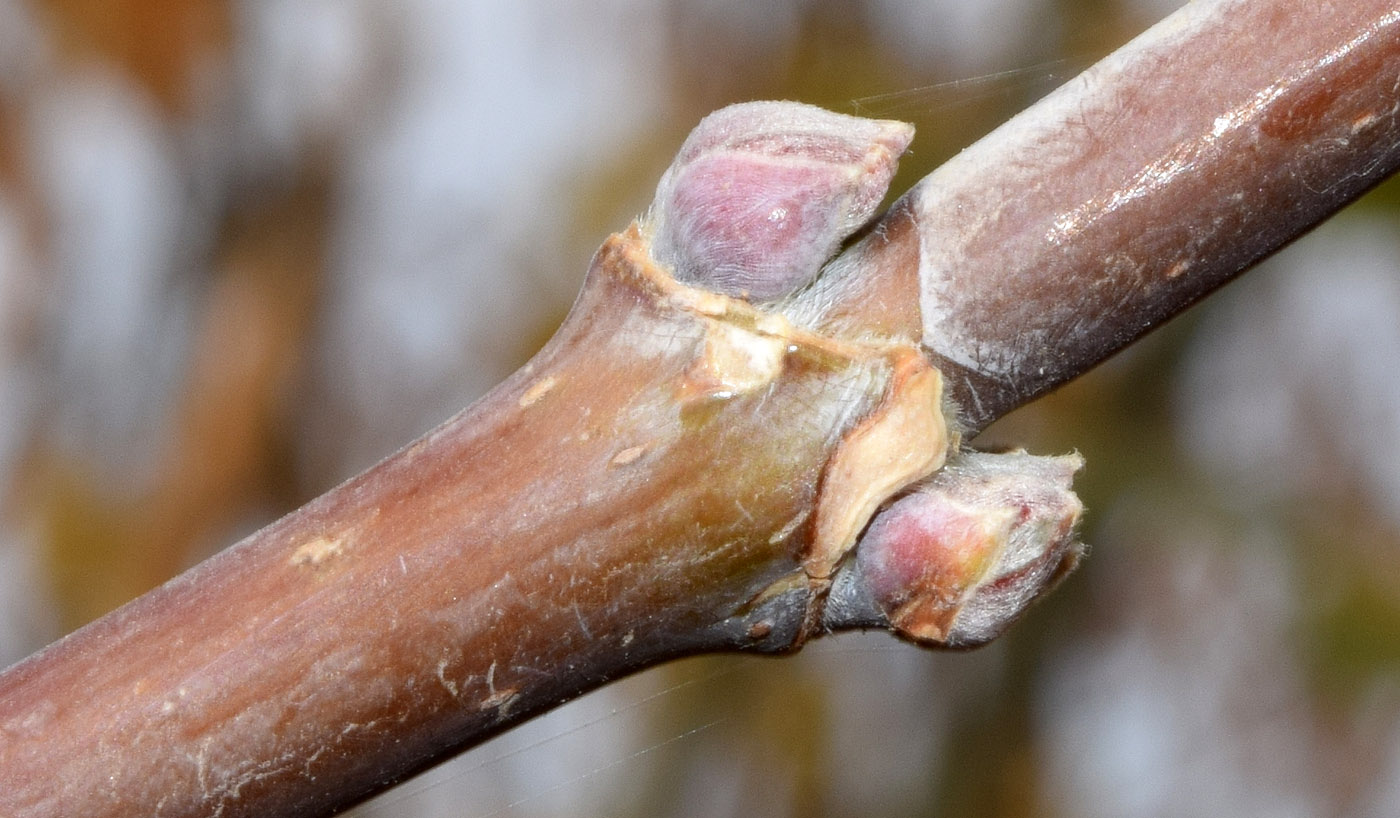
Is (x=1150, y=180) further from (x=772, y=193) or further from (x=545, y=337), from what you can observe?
(x=545, y=337)

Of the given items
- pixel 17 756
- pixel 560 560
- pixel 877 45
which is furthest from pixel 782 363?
pixel 877 45

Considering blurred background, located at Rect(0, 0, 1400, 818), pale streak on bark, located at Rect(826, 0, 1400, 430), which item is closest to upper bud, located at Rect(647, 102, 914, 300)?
pale streak on bark, located at Rect(826, 0, 1400, 430)

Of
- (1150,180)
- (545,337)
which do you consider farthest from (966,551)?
(545,337)

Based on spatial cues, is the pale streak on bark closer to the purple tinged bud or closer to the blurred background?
the purple tinged bud

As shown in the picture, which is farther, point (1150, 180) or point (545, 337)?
point (545, 337)

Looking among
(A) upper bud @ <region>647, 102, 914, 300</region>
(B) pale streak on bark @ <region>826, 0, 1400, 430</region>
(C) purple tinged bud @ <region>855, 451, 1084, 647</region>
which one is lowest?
(C) purple tinged bud @ <region>855, 451, 1084, 647</region>

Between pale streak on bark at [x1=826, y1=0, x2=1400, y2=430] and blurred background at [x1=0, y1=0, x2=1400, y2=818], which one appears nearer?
pale streak on bark at [x1=826, y1=0, x2=1400, y2=430]

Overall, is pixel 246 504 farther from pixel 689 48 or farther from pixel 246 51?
pixel 689 48
